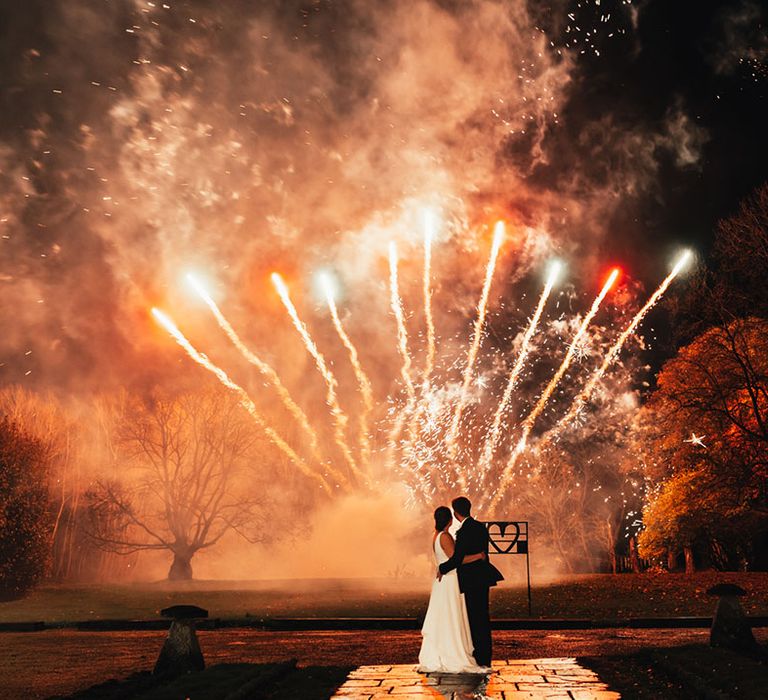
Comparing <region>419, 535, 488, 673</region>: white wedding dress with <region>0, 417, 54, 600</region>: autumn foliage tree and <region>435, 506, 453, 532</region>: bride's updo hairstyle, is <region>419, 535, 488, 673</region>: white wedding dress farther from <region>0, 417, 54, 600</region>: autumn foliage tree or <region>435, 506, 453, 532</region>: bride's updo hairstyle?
<region>0, 417, 54, 600</region>: autumn foliage tree

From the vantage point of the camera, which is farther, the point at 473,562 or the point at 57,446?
the point at 57,446

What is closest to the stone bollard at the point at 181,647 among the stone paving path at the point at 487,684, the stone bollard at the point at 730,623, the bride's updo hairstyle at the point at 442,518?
the stone paving path at the point at 487,684

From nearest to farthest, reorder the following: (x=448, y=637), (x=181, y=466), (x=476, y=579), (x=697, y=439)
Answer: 1. (x=448, y=637)
2. (x=476, y=579)
3. (x=697, y=439)
4. (x=181, y=466)

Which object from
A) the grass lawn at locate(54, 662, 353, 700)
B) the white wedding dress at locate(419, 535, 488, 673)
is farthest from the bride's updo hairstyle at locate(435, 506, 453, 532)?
the grass lawn at locate(54, 662, 353, 700)

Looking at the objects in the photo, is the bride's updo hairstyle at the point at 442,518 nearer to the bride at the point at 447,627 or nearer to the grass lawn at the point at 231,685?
the bride at the point at 447,627

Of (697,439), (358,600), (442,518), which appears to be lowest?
(358,600)

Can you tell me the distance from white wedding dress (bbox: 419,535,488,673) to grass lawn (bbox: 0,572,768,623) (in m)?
9.08

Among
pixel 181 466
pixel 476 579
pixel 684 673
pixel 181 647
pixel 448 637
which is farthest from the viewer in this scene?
pixel 181 466

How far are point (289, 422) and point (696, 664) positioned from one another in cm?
4037

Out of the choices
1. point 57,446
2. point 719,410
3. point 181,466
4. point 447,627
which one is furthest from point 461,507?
point 57,446

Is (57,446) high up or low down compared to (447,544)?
up

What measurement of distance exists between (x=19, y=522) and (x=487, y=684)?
26.2m

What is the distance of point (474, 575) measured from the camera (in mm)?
11539

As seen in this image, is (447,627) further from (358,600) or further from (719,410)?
(719,410)
